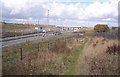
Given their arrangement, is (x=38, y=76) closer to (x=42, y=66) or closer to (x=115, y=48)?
(x=42, y=66)

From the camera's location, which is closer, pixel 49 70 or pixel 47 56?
pixel 49 70

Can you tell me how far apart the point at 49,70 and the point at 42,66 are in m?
0.97

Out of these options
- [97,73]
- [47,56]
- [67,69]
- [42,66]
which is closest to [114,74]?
[97,73]

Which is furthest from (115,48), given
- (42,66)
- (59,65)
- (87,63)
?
(42,66)

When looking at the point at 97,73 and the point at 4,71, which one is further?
the point at 97,73

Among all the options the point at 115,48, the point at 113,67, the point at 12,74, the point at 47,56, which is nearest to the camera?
the point at 12,74

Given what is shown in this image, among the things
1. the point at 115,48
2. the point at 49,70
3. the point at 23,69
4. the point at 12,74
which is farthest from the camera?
the point at 115,48

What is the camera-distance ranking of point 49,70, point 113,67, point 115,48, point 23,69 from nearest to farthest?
point 23,69
point 49,70
point 113,67
point 115,48

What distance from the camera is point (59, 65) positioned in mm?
16281

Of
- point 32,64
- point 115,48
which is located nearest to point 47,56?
point 32,64

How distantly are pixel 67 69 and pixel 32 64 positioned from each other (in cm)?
193

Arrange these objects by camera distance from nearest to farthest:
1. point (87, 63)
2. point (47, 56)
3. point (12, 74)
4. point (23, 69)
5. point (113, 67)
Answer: point (12, 74) → point (23, 69) → point (113, 67) → point (87, 63) → point (47, 56)

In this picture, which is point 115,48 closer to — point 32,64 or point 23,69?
point 32,64

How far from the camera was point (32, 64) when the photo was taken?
15008 mm
